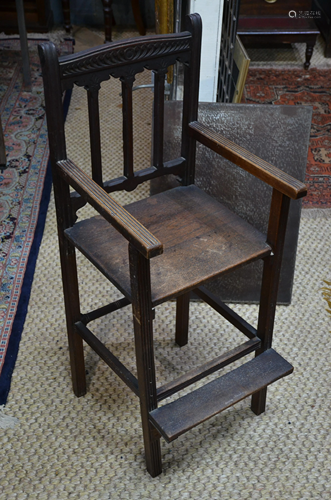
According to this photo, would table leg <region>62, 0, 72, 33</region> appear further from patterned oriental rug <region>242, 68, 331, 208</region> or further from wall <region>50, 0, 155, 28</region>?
patterned oriental rug <region>242, 68, 331, 208</region>

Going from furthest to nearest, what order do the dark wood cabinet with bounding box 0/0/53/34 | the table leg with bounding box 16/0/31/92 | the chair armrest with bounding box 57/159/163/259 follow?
the dark wood cabinet with bounding box 0/0/53/34, the table leg with bounding box 16/0/31/92, the chair armrest with bounding box 57/159/163/259

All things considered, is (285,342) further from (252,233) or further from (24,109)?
(24,109)

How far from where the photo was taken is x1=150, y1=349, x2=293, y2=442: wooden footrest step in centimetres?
143

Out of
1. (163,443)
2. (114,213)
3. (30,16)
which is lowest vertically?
(163,443)

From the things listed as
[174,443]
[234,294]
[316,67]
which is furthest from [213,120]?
[316,67]

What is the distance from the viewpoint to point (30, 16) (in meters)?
4.16

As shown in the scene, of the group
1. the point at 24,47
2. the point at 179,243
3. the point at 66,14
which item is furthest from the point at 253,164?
the point at 66,14

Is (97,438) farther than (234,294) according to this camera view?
No

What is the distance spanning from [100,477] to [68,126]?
206 centimetres

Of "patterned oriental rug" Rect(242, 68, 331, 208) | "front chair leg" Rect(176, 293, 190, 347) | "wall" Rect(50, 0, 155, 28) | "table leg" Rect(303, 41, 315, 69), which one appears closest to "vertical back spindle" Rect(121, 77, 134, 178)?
"front chair leg" Rect(176, 293, 190, 347)

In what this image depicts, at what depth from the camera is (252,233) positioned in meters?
1.50

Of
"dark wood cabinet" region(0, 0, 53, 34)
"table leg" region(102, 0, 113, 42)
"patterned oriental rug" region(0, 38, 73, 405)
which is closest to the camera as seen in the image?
"patterned oriental rug" region(0, 38, 73, 405)

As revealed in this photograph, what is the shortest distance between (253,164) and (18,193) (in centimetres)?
154

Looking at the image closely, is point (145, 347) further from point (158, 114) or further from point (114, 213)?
point (158, 114)
